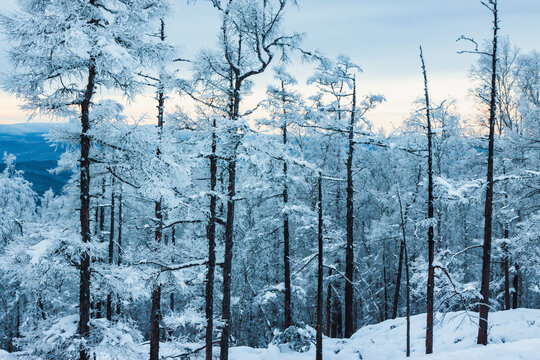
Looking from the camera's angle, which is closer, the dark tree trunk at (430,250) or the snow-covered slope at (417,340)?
the dark tree trunk at (430,250)

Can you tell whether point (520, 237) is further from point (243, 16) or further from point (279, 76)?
point (243, 16)

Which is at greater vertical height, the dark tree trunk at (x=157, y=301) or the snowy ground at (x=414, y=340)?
the dark tree trunk at (x=157, y=301)

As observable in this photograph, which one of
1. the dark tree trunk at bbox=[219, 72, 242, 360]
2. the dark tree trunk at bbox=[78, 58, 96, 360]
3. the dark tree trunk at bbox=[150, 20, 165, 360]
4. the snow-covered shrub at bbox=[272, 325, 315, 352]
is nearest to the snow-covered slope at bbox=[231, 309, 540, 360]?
the snow-covered shrub at bbox=[272, 325, 315, 352]

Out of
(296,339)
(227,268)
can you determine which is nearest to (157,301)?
(227,268)

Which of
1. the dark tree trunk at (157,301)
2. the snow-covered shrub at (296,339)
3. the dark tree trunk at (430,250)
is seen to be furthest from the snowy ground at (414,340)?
the dark tree trunk at (430,250)

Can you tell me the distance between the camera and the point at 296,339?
14.8 m

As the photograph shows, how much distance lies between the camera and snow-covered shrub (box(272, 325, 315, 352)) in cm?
1467

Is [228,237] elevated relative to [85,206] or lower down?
lower down

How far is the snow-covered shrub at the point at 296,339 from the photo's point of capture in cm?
1467

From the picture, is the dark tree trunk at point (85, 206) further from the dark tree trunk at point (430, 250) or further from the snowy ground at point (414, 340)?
the dark tree trunk at point (430, 250)

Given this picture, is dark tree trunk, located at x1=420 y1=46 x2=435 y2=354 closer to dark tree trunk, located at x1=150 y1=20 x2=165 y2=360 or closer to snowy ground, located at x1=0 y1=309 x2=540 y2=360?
snowy ground, located at x1=0 y1=309 x2=540 y2=360

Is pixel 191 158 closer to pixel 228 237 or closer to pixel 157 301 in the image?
pixel 228 237

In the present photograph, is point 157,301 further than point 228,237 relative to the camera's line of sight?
Yes

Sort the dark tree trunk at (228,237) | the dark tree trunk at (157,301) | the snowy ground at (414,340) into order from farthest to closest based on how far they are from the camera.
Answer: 1. the snowy ground at (414,340)
2. the dark tree trunk at (157,301)
3. the dark tree trunk at (228,237)
